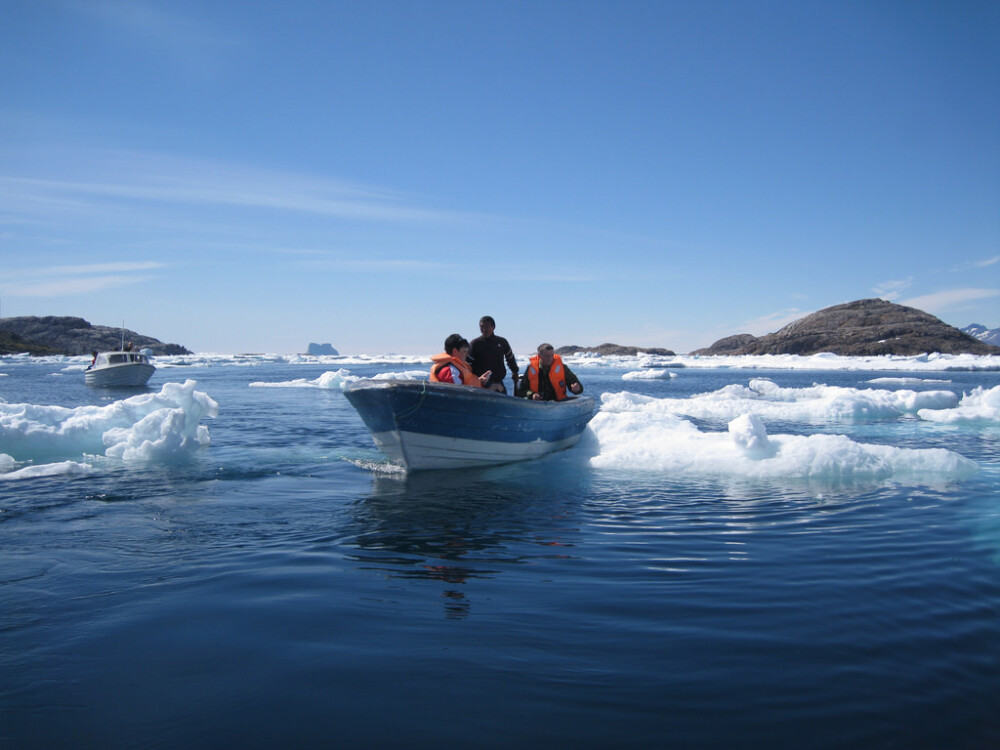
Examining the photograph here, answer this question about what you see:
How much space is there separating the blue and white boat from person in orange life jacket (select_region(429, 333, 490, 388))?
0.49 meters

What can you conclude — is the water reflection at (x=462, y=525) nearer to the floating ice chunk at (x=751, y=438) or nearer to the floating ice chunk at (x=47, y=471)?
the floating ice chunk at (x=751, y=438)


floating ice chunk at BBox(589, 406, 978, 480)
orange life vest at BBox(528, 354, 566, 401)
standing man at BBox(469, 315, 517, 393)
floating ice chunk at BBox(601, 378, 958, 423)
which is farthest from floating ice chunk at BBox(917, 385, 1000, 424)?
standing man at BBox(469, 315, 517, 393)

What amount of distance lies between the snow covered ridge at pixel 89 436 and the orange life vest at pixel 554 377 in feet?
20.0

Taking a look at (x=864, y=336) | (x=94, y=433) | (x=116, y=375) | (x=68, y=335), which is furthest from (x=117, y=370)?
(x=68, y=335)

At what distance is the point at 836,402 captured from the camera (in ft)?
65.2

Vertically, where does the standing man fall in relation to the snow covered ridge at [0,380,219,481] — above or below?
above

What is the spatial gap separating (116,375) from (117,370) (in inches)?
13.8

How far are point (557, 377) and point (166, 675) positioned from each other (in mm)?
8413

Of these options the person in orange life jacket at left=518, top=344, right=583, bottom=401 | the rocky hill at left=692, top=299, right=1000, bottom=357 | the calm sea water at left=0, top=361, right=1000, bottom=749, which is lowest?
the calm sea water at left=0, top=361, right=1000, bottom=749

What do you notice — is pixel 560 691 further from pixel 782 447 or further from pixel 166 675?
pixel 782 447

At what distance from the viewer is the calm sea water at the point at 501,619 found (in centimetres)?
292

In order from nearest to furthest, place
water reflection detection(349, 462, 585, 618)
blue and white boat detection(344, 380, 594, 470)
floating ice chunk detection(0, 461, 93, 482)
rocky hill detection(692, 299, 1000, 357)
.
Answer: water reflection detection(349, 462, 585, 618)
blue and white boat detection(344, 380, 594, 470)
floating ice chunk detection(0, 461, 93, 482)
rocky hill detection(692, 299, 1000, 357)

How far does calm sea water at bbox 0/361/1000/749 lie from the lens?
2.92m

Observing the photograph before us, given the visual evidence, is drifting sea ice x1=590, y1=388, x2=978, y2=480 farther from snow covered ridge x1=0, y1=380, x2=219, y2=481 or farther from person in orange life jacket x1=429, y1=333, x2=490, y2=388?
snow covered ridge x1=0, y1=380, x2=219, y2=481
